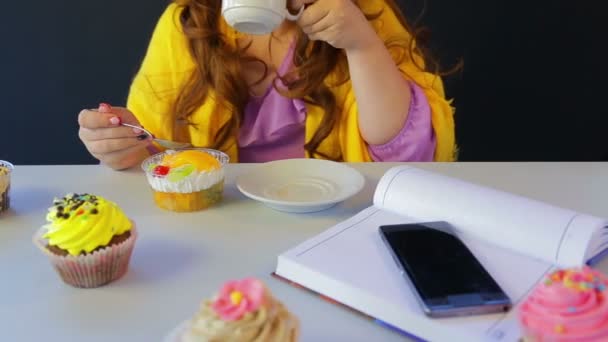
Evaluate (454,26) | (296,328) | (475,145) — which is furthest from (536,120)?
(296,328)

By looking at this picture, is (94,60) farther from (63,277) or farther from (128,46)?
(63,277)

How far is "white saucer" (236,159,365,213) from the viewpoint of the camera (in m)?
0.80

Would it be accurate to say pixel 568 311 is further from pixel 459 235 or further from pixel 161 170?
pixel 161 170

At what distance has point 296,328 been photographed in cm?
50

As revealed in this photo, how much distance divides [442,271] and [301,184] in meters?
0.36

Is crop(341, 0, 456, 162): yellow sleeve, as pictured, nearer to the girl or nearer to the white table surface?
the girl

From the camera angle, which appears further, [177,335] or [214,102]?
[214,102]

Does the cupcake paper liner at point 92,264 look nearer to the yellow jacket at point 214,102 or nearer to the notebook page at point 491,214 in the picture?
the notebook page at point 491,214

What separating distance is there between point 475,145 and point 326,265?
131cm

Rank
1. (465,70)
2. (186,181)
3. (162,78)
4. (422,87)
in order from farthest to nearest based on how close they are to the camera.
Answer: (465,70)
(162,78)
(422,87)
(186,181)

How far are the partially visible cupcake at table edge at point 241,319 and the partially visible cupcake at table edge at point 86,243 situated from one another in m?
0.19

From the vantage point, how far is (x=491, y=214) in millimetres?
692

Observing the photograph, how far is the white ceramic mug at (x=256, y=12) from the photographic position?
80 cm

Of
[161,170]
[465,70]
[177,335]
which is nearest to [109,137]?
[161,170]
